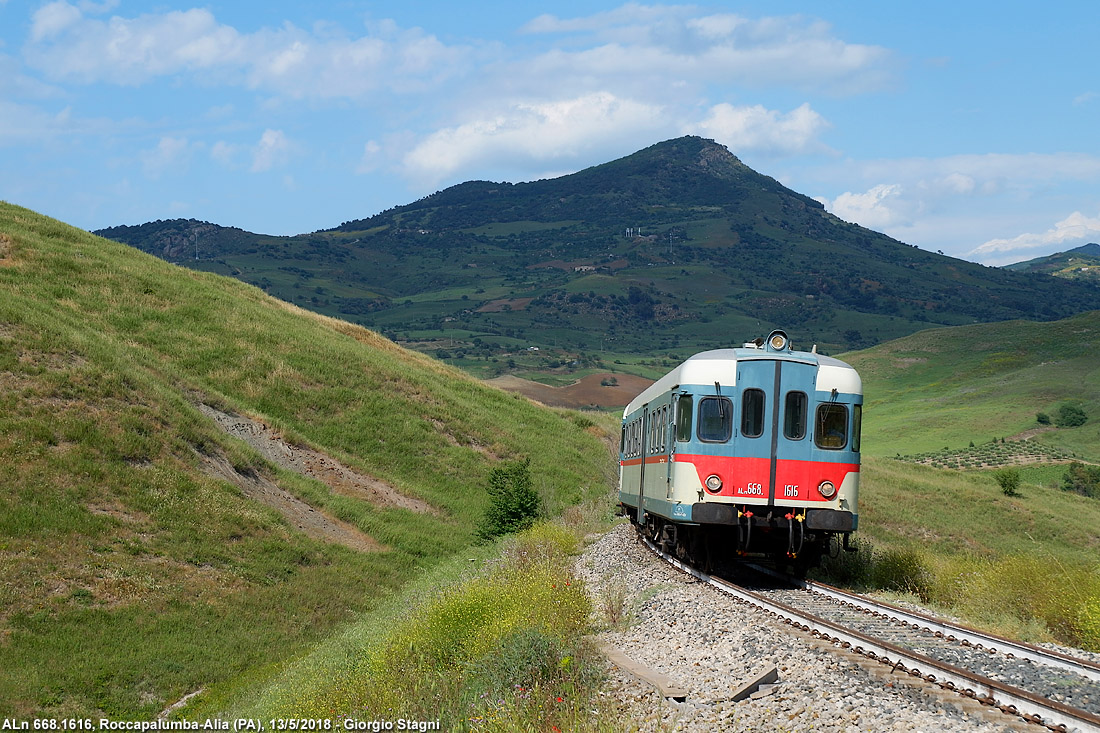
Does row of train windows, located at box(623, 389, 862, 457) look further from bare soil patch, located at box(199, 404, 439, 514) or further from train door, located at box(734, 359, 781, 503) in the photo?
bare soil patch, located at box(199, 404, 439, 514)

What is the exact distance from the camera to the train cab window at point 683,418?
52.0ft

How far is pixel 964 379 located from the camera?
13925 cm

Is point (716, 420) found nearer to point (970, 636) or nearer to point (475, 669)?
point (970, 636)

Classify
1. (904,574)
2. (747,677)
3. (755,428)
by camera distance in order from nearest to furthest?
(747,677) → (755,428) → (904,574)

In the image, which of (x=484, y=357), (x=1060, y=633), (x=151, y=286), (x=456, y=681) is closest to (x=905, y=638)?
(x=1060, y=633)

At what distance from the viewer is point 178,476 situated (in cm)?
2275

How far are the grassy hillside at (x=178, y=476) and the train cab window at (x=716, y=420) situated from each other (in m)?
8.23

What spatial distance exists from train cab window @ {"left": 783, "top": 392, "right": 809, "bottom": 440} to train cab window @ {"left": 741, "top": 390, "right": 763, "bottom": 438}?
404 millimetres

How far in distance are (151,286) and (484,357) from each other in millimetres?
156015

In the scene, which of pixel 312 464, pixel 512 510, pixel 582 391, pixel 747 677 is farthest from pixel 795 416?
pixel 582 391

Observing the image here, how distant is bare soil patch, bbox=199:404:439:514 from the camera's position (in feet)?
100

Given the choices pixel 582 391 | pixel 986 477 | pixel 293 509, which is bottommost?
pixel 986 477

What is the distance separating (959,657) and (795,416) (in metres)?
6.14

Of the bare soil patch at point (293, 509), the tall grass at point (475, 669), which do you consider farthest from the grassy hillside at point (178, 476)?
the tall grass at point (475, 669)
